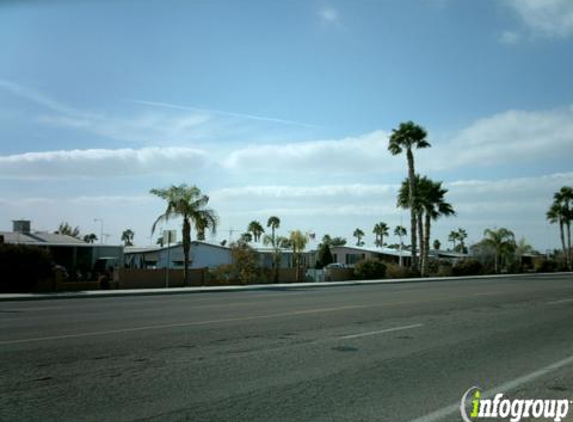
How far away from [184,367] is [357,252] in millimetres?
71222

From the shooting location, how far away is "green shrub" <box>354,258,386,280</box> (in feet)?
160

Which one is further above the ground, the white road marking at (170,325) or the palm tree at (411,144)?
the palm tree at (411,144)

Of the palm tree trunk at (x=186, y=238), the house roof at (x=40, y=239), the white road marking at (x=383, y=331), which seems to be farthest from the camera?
the house roof at (x=40, y=239)

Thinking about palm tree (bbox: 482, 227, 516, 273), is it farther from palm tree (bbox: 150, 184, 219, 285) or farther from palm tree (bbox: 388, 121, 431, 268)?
palm tree (bbox: 150, 184, 219, 285)

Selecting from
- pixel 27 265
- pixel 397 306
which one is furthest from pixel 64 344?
pixel 27 265

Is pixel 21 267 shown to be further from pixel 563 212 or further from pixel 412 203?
pixel 563 212

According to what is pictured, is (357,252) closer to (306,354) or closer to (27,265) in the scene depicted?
(27,265)

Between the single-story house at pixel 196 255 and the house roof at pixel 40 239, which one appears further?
the single-story house at pixel 196 255

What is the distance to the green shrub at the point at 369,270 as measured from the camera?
48.8 m

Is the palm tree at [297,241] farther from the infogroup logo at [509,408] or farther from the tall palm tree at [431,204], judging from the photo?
the infogroup logo at [509,408]

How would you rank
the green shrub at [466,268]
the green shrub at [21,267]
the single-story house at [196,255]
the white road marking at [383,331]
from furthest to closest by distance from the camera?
1. the green shrub at [466,268]
2. the single-story house at [196,255]
3. the green shrub at [21,267]
4. the white road marking at [383,331]

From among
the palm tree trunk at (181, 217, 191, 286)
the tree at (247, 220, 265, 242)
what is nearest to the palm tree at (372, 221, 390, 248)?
the tree at (247, 220, 265, 242)

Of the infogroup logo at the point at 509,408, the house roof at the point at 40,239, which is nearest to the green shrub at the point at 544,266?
the house roof at the point at 40,239

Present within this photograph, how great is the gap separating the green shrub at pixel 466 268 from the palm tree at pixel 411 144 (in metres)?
8.34
